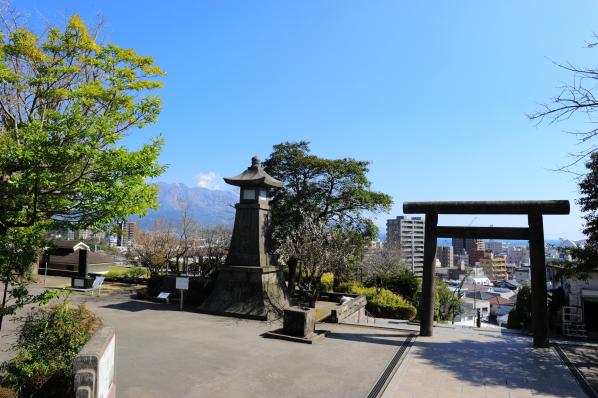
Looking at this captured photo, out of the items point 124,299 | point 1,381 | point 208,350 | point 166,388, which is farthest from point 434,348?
point 124,299

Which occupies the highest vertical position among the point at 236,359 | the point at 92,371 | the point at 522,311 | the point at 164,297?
the point at 92,371

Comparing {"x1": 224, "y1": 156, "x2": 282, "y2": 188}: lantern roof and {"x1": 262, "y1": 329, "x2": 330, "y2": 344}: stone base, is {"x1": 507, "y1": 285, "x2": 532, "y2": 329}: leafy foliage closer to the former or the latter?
{"x1": 262, "y1": 329, "x2": 330, "y2": 344}: stone base

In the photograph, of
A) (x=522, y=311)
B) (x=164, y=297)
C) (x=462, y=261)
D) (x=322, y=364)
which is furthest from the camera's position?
(x=462, y=261)

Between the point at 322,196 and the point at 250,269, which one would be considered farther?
the point at 322,196

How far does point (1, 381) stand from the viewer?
23.0 ft

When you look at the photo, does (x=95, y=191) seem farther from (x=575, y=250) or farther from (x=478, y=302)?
Answer: (x=478, y=302)

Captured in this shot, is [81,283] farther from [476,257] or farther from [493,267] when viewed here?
[476,257]

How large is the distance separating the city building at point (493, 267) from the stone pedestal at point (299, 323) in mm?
141294

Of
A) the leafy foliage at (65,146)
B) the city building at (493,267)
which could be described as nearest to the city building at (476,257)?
the city building at (493,267)

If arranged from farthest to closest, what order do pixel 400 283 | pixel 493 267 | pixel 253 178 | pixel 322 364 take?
pixel 493 267 < pixel 400 283 < pixel 253 178 < pixel 322 364

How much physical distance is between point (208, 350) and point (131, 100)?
7.30 m

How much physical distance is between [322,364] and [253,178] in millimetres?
9752

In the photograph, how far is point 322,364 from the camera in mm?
9992

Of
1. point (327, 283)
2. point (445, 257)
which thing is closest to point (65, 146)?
point (327, 283)
